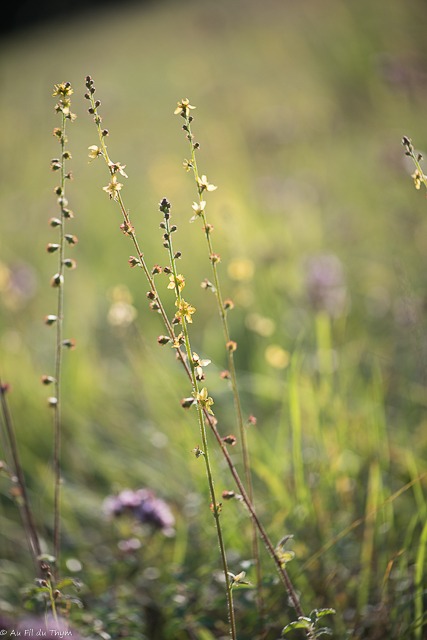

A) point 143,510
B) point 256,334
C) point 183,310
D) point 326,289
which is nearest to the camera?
point 183,310

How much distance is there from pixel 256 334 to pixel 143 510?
157cm

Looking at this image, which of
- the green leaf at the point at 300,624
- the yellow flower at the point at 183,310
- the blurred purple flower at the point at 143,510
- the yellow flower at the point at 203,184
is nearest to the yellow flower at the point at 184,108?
the yellow flower at the point at 203,184

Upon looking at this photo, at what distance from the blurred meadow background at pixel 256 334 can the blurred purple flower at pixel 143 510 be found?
113 millimetres

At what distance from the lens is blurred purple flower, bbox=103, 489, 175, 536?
180 cm

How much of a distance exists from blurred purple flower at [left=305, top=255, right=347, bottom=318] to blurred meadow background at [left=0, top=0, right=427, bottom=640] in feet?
0.04

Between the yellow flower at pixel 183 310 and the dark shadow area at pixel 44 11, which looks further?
the dark shadow area at pixel 44 11

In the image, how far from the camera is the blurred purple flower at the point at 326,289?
301cm

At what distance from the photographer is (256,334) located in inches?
127

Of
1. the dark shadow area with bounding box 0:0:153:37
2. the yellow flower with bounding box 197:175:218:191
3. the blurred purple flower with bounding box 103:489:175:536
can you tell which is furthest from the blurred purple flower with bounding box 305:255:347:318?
the dark shadow area with bounding box 0:0:153:37

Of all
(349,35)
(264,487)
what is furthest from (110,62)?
(264,487)

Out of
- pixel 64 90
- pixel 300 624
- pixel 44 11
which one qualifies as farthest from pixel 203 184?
pixel 44 11

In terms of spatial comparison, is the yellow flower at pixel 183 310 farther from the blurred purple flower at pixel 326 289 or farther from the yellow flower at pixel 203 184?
the blurred purple flower at pixel 326 289

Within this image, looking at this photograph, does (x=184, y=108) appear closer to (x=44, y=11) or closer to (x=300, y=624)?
(x=300, y=624)

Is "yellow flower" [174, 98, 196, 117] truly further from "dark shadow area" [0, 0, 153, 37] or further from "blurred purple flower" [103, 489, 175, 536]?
"dark shadow area" [0, 0, 153, 37]
